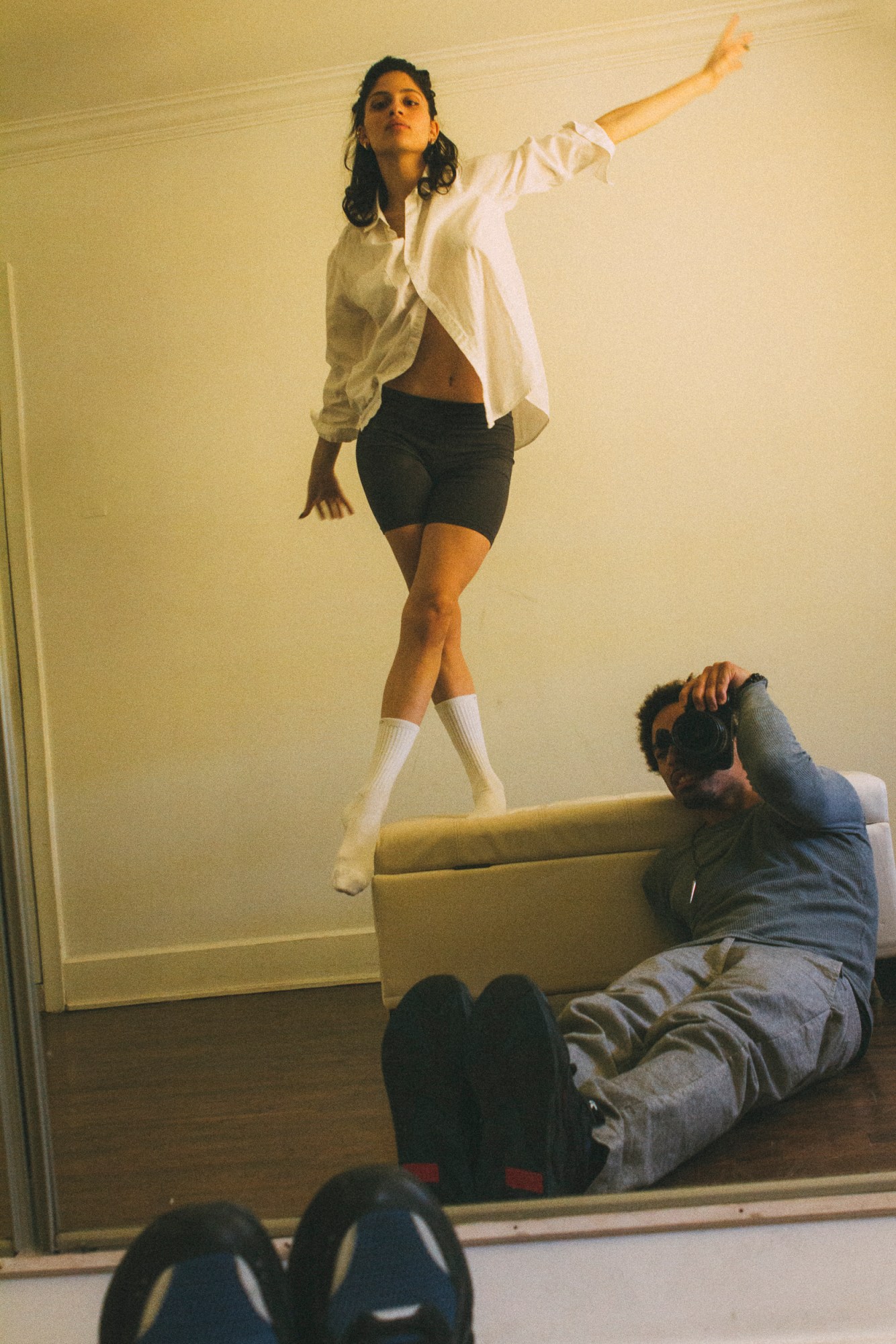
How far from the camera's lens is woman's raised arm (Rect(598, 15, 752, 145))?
1768mm

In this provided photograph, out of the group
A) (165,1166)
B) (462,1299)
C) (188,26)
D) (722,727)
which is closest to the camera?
(462,1299)

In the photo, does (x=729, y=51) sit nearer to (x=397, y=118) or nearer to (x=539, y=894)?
(x=397, y=118)

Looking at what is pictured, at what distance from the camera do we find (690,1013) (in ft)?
4.02

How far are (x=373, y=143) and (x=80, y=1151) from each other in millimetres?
1798

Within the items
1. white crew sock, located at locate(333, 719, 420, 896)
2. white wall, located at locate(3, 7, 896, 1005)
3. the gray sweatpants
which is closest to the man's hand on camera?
white wall, located at locate(3, 7, 896, 1005)

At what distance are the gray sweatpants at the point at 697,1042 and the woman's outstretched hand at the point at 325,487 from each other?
1.09 m

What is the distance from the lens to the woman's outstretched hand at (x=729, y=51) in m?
1.76

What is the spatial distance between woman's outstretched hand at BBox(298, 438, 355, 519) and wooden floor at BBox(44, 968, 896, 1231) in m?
0.97

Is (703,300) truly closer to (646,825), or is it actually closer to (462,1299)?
(646,825)

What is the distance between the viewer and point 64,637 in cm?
194

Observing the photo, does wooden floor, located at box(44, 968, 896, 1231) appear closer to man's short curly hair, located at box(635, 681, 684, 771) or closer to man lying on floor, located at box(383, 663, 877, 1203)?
man lying on floor, located at box(383, 663, 877, 1203)

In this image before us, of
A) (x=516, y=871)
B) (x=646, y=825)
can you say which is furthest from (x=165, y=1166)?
(x=646, y=825)

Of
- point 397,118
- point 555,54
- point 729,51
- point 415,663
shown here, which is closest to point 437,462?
point 415,663

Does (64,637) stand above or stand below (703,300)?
below
